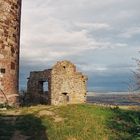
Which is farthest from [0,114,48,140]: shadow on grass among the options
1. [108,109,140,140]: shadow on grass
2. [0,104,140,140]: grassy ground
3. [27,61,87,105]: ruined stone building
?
[27,61,87,105]: ruined stone building

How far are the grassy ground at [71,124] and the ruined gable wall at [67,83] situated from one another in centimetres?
1729

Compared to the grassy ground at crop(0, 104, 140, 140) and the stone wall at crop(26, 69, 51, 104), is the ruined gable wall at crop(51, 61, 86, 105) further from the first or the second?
the grassy ground at crop(0, 104, 140, 140)

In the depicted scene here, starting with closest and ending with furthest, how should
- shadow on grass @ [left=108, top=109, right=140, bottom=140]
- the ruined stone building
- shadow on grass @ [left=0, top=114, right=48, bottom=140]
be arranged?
shadow on grass @ [left=0, top=114, right=48, bottom=140]
shadow on grass @ [left=108, top=109, right=140, bottom=140]
the ruined stone building

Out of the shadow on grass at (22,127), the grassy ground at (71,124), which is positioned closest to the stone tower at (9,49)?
the grassy ground at (71,124)

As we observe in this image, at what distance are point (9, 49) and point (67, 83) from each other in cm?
1606

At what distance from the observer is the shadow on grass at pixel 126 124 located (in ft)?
40.8

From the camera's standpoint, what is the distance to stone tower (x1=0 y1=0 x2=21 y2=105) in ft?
56.1

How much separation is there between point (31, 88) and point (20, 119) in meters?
20.2

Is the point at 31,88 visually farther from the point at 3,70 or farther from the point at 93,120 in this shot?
the point at 93,120

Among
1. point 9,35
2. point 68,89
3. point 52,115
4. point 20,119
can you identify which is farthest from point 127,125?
point 68,89

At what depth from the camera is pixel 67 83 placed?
3319 cm

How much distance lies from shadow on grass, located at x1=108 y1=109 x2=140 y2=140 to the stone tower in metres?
5.05

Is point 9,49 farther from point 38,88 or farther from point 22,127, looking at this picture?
point 38,88

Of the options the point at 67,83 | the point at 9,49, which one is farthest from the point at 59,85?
the point at 9,49
